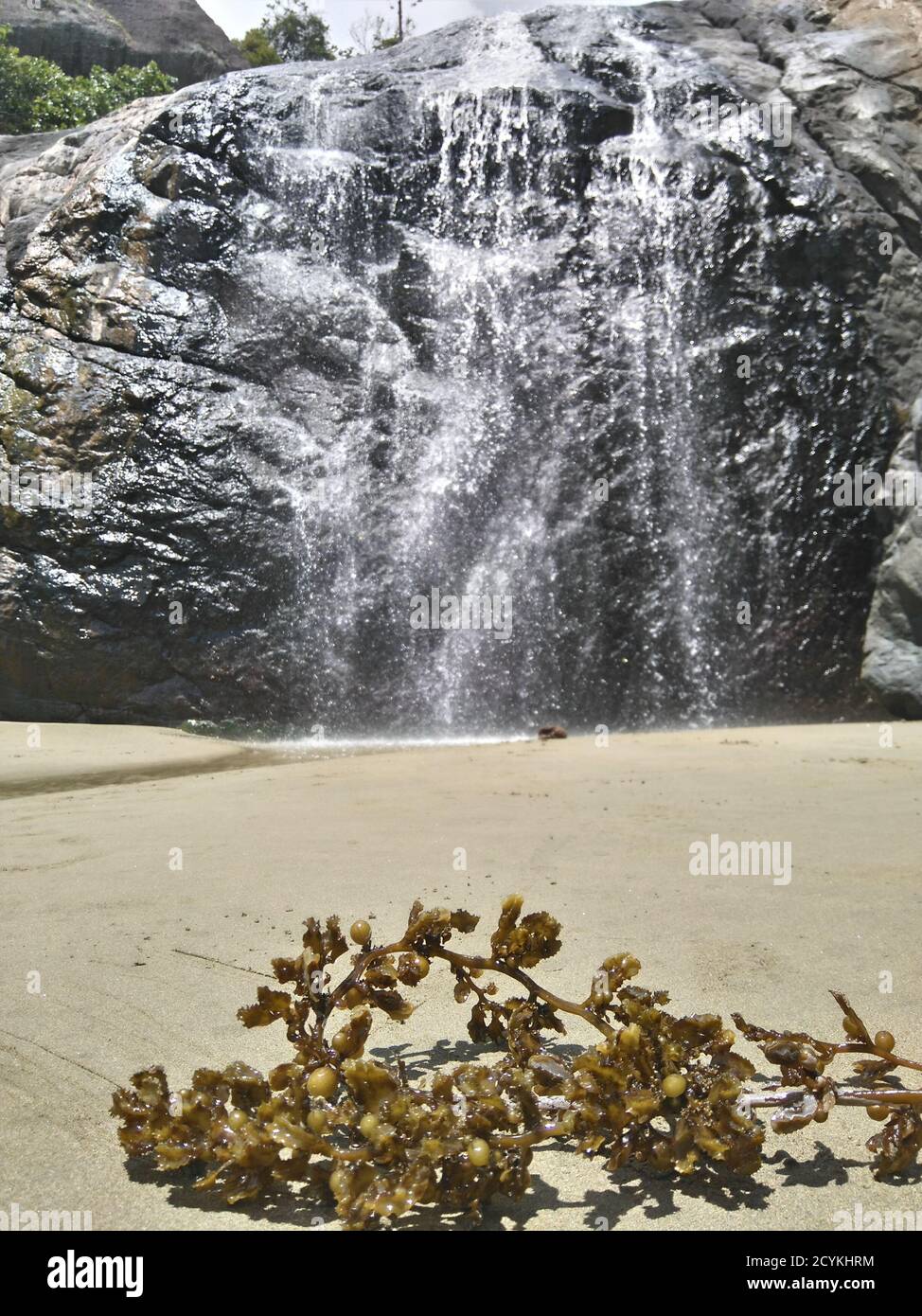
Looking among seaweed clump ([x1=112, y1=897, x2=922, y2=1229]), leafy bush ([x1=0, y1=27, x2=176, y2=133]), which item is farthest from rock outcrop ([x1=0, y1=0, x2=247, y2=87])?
seaweed clump ([x1=112, y1=897, x2=922, y2=1229])

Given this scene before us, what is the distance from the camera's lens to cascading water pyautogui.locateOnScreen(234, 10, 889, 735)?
9.02m

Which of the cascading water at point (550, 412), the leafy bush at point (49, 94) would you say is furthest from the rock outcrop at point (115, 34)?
the cascading water at point (550, 412)

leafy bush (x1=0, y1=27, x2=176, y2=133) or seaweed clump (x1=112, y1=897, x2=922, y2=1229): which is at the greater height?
leafy bush (x1=0, y1=27, x2=176, y2=133)

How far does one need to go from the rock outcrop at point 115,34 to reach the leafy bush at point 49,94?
2123mm

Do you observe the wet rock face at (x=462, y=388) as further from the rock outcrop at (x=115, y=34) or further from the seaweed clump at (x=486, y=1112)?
the rock outcrop at (x=115, y=34)

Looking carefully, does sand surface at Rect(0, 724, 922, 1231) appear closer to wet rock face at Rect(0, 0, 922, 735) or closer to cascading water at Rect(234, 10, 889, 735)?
cascading water at Rect(234, 10, 889, 735)

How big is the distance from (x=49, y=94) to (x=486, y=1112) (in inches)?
928

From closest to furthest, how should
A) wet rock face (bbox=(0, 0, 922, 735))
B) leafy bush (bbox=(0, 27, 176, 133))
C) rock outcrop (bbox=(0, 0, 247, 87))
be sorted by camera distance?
wet rock face (bbox=(0, 0, 922, 735))
leafy bush (bbox=(0, 27, 176, 133))
rock outcrop (bbox=(0, 0, 247, 87))

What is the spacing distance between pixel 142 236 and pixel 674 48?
564 centimetres

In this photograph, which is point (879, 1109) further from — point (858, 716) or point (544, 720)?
point (858, 716)

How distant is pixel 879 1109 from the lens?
52.4 inches

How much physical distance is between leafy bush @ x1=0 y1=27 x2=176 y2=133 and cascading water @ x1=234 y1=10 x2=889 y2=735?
1187cm

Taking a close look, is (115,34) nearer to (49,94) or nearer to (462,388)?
(49,94)

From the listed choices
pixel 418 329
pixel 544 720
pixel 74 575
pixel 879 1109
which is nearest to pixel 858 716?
pixel 544 720
